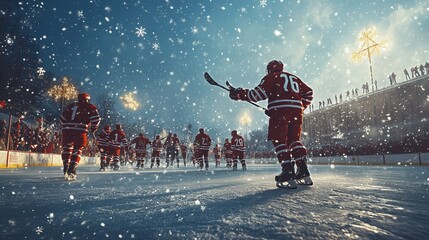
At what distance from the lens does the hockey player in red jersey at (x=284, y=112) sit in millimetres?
4465

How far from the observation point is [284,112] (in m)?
4.60

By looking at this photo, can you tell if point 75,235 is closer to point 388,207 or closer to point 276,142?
point 388,207

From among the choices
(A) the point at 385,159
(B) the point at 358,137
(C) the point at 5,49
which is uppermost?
(C) the point at 5,49

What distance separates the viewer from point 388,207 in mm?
2197

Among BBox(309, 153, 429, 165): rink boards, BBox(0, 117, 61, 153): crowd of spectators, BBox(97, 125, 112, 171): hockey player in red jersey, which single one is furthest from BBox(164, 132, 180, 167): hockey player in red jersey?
BBox(309, 153, 429, 165): rink boards

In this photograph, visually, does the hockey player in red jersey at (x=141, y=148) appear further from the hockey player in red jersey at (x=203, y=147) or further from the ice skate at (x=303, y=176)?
the ice skate at (x=303, y=176)

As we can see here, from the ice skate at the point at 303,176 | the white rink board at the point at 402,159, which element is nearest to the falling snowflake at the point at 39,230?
the ice skate at the point at 303,176

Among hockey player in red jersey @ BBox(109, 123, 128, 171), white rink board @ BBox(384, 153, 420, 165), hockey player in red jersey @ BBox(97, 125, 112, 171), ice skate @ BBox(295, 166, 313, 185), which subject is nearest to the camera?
ice skate @ BBox(295, 166, 313, 185)

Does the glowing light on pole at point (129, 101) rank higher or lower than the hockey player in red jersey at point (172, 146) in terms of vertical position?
higher

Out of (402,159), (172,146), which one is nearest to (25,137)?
(172,146)

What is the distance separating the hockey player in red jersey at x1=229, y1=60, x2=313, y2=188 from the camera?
14.6 feet

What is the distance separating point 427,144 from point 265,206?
19115mm

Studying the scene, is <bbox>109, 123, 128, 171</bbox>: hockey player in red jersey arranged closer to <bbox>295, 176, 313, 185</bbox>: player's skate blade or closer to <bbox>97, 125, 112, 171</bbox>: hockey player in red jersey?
<bbox>97, 125, 112, 171</bbox>: hockey player in red jersey

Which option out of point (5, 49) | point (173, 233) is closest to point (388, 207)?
point (173, 233)
